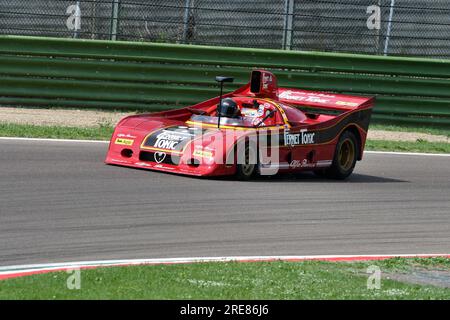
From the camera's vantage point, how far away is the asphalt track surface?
9711 millimetres

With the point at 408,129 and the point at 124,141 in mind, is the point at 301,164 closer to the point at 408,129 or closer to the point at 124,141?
the point at 124,141

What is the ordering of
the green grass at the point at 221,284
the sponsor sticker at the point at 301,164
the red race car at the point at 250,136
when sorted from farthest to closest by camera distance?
the sponsor sticker at the point at 301,164
the red race car at the point at 250,136
the green grass at the point at 221,284

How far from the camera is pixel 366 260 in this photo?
374 inches

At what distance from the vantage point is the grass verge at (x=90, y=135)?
1622 cm

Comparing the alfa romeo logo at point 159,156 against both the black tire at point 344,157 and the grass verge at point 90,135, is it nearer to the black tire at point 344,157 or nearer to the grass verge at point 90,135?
the black tire at point 344,157

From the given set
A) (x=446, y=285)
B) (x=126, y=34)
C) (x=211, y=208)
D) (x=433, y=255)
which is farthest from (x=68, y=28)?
(x=446, y=285)

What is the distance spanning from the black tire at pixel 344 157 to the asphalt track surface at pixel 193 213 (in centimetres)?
17

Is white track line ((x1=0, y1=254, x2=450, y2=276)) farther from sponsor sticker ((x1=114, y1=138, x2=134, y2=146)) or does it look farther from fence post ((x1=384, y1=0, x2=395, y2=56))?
fence post ((x1=384, y1=0, x2=395, y2=56))

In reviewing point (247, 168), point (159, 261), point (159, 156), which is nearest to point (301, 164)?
point (247, 168)

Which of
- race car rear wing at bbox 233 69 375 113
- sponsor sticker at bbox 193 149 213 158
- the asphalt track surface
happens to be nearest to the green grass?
the asphalt track surface

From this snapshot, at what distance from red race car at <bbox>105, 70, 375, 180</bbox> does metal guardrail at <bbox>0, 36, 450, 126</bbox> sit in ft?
14.8

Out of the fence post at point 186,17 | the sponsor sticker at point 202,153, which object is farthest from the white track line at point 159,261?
the fence post at point 186,17

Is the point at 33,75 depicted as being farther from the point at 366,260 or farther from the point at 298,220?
the point at 366,260
